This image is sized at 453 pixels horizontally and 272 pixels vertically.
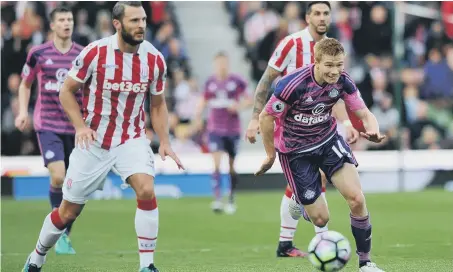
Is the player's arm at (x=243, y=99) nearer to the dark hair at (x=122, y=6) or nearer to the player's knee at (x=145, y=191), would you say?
the dark hair at (x=122, y=6)

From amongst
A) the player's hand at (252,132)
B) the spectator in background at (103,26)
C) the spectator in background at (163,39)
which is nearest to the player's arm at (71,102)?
the player's hand at (252,132)

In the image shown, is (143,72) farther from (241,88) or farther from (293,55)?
(241,88)

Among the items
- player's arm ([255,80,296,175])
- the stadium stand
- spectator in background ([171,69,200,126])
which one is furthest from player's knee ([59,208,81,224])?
the stadium stand

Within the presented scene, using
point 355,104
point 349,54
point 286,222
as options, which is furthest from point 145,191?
point 349,54

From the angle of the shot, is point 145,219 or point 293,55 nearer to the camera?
point 145,219

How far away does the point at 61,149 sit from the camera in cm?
1036

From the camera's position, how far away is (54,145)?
10336 mm

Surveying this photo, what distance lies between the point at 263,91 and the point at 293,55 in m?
0.47

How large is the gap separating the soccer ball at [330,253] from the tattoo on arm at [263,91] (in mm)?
2119

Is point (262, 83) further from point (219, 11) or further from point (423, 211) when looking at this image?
point (219, 11)

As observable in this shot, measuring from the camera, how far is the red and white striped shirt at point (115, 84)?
7.86 metres

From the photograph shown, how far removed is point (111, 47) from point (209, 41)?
13.0 meters

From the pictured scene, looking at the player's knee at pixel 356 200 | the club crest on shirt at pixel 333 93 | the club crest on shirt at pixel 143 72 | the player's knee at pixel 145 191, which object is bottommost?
the player's knee at pixel 356 200

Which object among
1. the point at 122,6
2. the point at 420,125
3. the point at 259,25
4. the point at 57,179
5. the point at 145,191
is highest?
the point at 122,6
